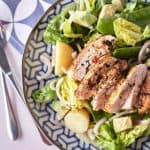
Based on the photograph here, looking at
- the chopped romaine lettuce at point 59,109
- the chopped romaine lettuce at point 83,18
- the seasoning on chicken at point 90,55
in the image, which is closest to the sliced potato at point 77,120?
the chopped romaine lettuce at point 59,109

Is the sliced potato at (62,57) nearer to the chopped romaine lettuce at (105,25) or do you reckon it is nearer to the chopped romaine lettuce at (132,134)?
the chopped romaine lettuce at (105,25)

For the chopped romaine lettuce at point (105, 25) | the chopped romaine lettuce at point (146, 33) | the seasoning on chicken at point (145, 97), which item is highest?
the chopped romaine lettuce at point (105, 25)

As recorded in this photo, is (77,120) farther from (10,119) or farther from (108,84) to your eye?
(10,119)

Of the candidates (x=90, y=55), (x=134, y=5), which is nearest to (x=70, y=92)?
(x=90, y=55)

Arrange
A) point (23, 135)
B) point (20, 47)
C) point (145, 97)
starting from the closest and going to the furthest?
point (145, 97) < point (23, 135) < point (20, 47)

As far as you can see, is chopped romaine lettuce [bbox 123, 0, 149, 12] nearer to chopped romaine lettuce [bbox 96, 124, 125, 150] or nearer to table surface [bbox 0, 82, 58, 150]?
chopped romaine lettuce [bbox 96, 124, 125, 150]

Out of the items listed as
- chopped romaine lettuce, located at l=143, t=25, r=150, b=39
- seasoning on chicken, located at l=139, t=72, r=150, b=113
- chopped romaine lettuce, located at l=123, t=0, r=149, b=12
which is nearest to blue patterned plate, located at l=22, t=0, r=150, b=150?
seasoning on chicken, located at l=139, t=72, r=150, b=113
